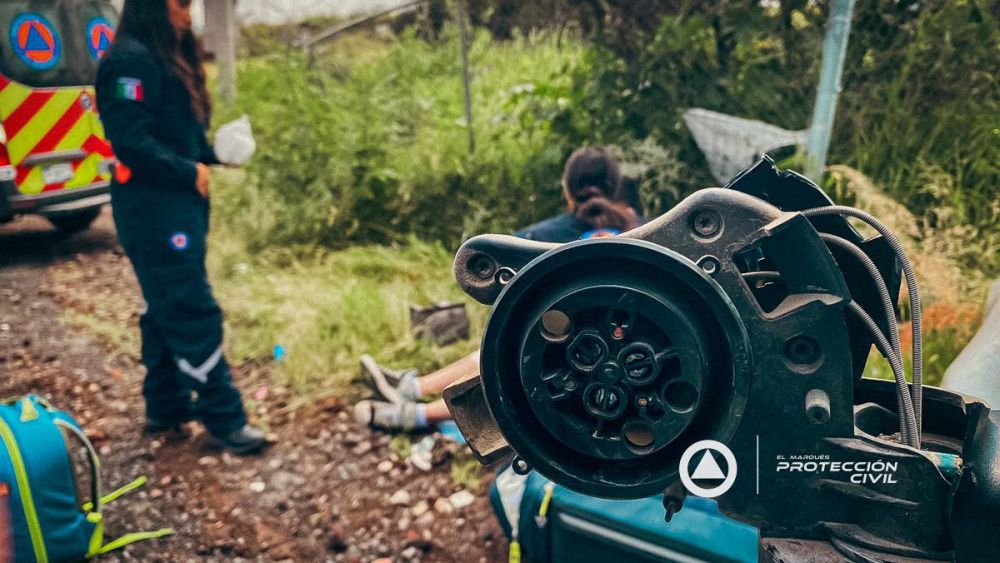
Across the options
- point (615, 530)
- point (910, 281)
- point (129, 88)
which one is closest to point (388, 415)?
point (615, 530)

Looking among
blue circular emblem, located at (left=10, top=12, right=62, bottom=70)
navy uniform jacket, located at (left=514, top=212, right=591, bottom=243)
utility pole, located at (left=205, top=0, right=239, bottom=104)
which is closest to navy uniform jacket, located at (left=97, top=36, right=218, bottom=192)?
navy uniform jacket, located at (left=514, top=212, right=591, bottom=243)

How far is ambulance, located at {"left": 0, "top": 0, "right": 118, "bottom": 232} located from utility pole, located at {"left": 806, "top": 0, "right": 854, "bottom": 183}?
4.35 m

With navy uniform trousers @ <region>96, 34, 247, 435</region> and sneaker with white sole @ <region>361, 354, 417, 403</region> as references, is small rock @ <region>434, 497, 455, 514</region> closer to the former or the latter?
sneaker with white sole @ <region>361, 354, 417, 403</region>

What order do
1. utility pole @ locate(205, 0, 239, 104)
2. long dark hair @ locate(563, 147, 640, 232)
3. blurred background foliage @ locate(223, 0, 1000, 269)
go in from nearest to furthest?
long dark hair @ locate(563, 147, 640, 232), blurred background foliage @ locate(223, 0, 1000, 269), utility pole @ locate(205, 0, 239, 104)

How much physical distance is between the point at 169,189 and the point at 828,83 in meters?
2.99

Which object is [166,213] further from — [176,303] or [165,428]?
[165,428]

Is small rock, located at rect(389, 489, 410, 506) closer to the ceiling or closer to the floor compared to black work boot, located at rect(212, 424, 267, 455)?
closer to the floor

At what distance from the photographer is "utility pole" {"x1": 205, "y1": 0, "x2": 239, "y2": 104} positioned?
25.0ft

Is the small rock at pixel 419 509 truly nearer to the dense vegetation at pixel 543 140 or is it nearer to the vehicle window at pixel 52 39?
the dense vegetation at pixel 543 140

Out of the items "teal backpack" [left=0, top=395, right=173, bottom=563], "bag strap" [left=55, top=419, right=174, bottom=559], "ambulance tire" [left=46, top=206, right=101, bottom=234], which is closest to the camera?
"teal backpack" [left=0, top=395, right=173, bottom=563]

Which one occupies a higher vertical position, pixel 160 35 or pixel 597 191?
pixel 160 35

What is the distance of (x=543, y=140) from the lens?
16.7ft

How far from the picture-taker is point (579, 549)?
1938mm

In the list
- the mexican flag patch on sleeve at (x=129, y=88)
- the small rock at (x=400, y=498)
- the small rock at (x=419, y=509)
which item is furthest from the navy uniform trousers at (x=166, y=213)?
the small rock at (x=419, y=509)
